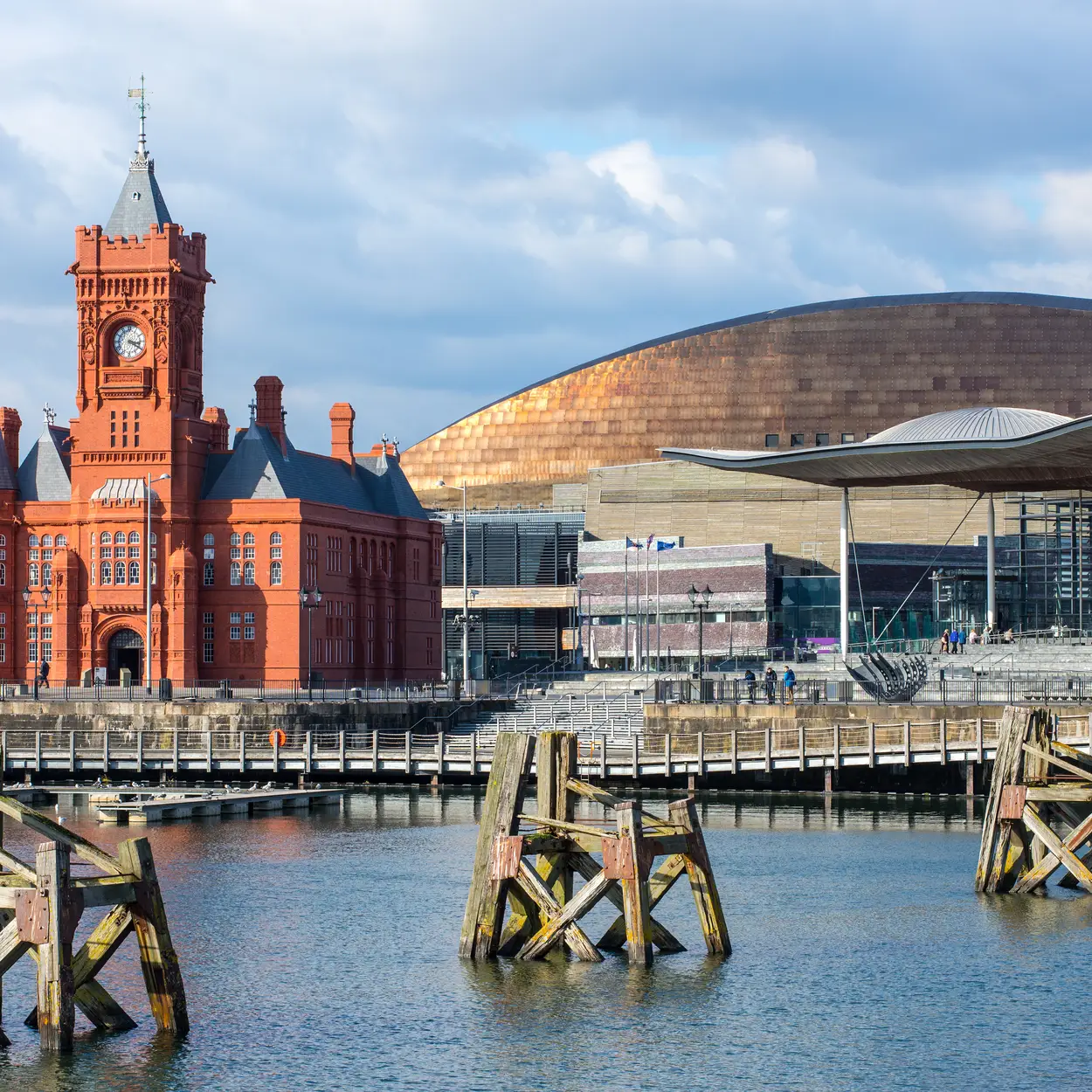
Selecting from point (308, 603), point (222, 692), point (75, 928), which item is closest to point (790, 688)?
point (222, 692)

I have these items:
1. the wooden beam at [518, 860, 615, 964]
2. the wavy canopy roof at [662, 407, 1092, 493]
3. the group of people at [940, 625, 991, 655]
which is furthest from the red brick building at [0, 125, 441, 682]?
the wooden beam at [518, 860, 615, 964]

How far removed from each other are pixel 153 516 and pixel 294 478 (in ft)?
25.0

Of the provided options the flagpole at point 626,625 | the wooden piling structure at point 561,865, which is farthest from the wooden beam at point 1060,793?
the flagpole at point 626,625

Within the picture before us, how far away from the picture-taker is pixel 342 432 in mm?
108562

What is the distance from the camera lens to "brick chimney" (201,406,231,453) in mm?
99500

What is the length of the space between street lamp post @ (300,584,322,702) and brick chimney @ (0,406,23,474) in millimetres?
16744

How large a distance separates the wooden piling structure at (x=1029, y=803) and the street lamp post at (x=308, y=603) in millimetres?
47599

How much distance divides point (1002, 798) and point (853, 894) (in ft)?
14.8

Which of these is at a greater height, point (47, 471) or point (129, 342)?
point (129, 342)

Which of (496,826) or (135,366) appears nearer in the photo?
(496,826)

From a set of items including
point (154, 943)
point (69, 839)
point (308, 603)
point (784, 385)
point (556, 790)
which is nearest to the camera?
point (69, 839)

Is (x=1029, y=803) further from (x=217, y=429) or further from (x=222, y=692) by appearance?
(x=217, y=429)

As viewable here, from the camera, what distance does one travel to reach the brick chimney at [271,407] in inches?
3949

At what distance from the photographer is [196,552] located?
95.9 m
